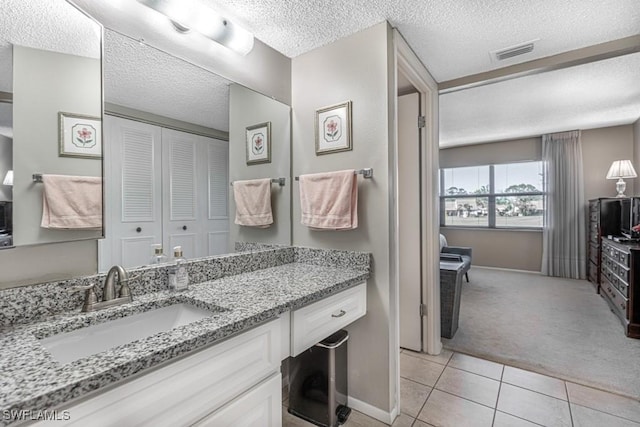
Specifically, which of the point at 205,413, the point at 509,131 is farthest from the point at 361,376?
the point at 509,131

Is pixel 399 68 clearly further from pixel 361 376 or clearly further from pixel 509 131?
pixel 509 131

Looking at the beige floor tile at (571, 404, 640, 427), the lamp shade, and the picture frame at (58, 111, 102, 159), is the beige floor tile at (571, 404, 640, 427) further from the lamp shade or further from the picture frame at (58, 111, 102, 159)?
the lamp shade

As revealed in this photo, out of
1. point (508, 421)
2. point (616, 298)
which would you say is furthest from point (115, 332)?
point (616, 298)

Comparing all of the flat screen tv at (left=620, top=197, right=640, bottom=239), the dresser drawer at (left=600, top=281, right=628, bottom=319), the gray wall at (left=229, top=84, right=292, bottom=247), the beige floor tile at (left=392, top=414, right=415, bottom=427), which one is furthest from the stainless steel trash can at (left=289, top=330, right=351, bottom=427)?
the flat screen tv at (left=620, top=197, right=640, bottom=239)

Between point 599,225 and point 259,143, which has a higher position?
point 259,143

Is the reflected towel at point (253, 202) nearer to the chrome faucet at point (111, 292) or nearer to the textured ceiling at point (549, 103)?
the chrome faucet at point (111, 292)

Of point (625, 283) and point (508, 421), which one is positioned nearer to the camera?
point (508, 421)

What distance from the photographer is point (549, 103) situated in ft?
11.4

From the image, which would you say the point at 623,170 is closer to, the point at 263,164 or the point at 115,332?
the point at 263,164

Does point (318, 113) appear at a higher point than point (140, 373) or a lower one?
higher

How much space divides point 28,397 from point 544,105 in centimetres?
460

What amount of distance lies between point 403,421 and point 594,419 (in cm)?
104

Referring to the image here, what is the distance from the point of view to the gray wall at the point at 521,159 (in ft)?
15.0

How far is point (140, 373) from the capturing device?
75cm
